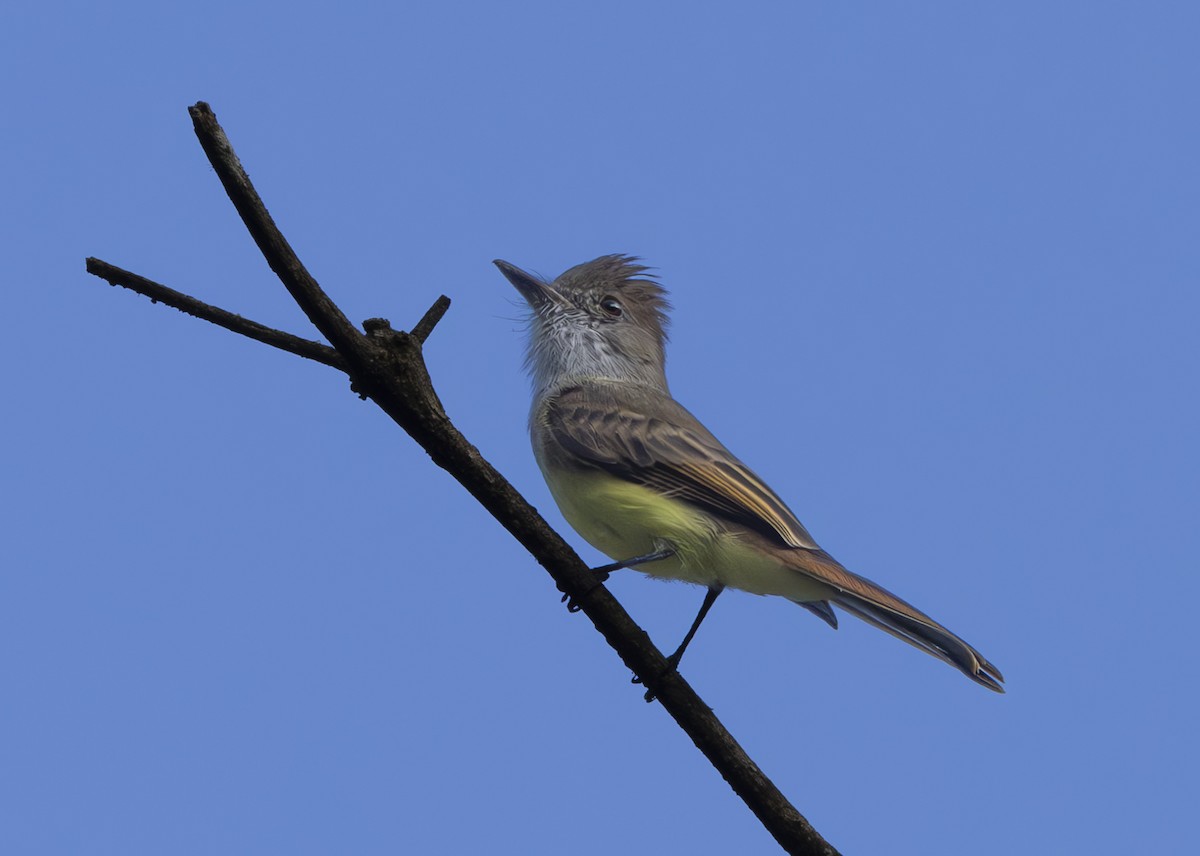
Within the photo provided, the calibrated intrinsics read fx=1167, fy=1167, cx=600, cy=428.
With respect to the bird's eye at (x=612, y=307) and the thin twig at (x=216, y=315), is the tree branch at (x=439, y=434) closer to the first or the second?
the thin twig at (x=216, y=315)

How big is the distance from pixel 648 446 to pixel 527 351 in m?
1.99

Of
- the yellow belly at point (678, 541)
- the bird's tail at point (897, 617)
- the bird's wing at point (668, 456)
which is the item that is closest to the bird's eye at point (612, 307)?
the bird's wing at point (668, 456)

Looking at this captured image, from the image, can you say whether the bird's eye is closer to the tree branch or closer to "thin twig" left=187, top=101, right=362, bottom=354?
the tree branch

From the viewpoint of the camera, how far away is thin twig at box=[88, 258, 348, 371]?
13.9ft

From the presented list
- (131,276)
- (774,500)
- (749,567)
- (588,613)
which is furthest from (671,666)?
(131,276)

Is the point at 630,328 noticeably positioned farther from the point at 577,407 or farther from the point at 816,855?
the point at 816,855

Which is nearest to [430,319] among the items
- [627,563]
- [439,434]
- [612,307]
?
[439,434]

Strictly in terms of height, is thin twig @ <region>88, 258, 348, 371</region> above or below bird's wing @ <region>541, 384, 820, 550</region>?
below

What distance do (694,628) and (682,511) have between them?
64 cm

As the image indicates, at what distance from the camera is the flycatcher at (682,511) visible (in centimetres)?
584

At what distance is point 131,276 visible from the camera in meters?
4.25

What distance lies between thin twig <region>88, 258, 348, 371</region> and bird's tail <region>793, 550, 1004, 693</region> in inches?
109

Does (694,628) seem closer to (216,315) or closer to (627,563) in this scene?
(627,563)

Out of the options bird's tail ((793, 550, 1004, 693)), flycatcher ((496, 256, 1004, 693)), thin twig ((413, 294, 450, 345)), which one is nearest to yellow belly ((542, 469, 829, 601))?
flycatcher ((496, 256, 1004, 693))
